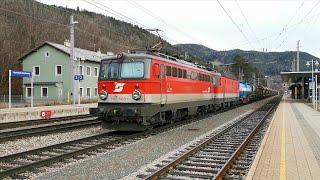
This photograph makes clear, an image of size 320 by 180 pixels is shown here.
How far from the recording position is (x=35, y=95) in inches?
2398

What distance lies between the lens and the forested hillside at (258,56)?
72125 millimetres

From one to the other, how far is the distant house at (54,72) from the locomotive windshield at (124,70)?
138 feet

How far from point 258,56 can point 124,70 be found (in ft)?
214

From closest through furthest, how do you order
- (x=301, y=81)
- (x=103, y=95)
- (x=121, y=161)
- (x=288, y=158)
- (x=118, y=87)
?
(x=121, y=161) < (x=288, y=158) < (x=118, y=87) < (x=103, y=95) < (x=301, y=81)

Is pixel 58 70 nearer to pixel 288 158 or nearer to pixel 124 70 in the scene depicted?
pixel 124 70

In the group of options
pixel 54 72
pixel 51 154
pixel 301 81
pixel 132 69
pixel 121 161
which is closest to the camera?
pixel 121 161

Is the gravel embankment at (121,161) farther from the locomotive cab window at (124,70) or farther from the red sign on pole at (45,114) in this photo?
the red sign on pole at (45,114)

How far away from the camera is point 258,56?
3098 inches

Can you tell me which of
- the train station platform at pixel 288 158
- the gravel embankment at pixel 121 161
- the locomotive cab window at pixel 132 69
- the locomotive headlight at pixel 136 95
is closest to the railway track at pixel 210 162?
the train station platform at pixel 288 158

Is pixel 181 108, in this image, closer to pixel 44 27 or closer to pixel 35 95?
pixel 35 95

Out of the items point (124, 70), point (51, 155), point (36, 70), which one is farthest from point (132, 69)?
point (36, 70)

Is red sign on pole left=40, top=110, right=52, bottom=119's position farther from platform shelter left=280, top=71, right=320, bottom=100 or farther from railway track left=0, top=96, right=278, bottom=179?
platform shelter left=280, top=71, right=320, bottom=100

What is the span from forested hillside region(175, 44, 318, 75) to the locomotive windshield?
45640 millimetres

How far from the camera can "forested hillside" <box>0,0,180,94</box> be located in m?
69.8
